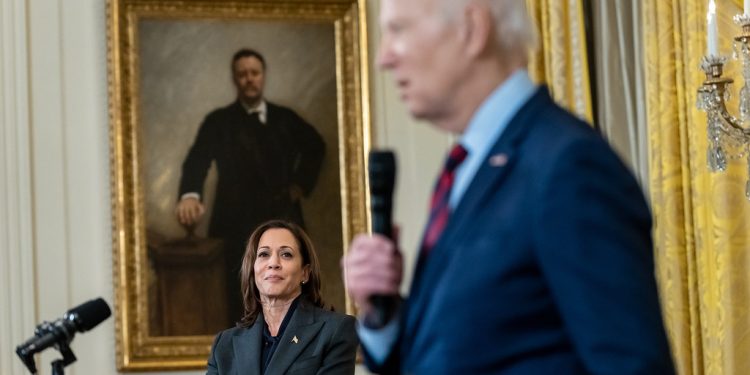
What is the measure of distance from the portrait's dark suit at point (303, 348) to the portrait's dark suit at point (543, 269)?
3928 mm

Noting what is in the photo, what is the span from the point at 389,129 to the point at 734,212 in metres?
2.95

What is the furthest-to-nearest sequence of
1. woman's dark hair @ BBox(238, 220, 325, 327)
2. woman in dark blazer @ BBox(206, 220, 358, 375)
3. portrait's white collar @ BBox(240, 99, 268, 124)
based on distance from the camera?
portrait's white collar @ BBox(240, 99, 268, 124) < woman's dark hair @ BBox(238, 220, 325, 327) < woman in dark blazer @ BBox(206, 220, 358, 375)

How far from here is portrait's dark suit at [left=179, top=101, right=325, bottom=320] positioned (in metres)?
8.19

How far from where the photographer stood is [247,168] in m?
8.27

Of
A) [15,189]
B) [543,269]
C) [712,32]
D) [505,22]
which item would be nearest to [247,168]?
[15,189]

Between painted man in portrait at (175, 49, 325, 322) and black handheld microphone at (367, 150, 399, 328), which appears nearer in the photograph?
black handheld microphone at (367, 150, 399, 328)

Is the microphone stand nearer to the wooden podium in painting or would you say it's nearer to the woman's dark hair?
the woman's dark hair

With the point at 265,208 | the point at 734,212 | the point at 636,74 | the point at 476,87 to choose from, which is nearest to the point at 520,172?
the point at 476,87

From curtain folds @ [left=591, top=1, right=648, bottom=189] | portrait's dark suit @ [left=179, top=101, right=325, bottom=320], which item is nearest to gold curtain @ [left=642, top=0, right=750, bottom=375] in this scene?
curtain folds @ [left=591, top=1, right=648, bottom=189]

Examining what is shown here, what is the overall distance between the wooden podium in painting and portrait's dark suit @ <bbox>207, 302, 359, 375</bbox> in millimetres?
1766

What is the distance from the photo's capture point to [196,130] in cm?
824

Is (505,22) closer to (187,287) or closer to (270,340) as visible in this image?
(270,340)

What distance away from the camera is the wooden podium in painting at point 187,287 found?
316 inches

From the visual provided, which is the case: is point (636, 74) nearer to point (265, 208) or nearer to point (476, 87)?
point (265, 208)
